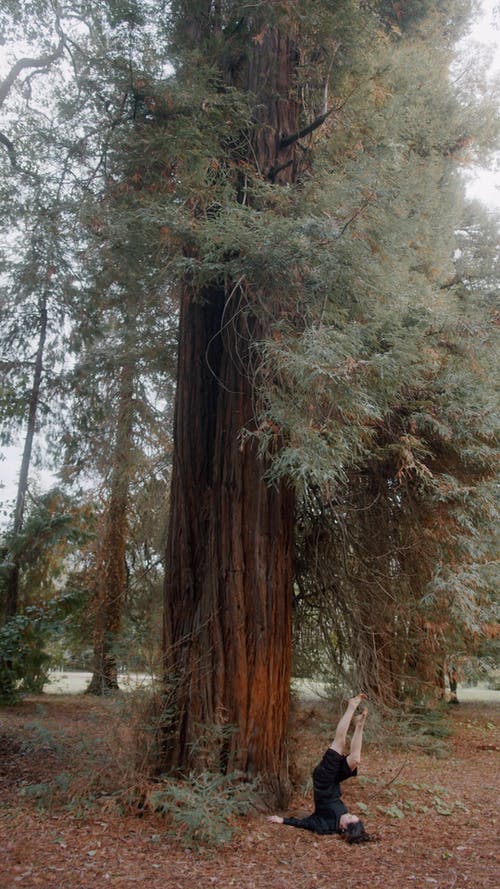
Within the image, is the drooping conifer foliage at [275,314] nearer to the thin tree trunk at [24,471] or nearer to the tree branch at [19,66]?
the tree branch at [19,66]

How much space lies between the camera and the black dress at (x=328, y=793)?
5762 millimetres

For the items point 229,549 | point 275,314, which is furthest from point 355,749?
point 275,314

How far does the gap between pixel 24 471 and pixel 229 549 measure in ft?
22.5

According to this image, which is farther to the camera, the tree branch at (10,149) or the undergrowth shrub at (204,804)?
the tree branch at (10,149)

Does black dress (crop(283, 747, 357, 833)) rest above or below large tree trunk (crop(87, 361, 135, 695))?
below

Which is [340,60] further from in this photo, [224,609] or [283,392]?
[224,609]

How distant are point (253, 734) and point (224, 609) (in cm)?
112

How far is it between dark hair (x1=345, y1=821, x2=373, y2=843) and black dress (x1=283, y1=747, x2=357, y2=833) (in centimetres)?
15

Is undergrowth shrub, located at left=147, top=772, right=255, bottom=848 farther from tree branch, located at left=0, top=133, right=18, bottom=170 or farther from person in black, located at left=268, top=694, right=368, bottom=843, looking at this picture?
tree branch, located at left=0, top=133, right=18, bottom=170

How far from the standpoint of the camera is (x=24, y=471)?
1246cm

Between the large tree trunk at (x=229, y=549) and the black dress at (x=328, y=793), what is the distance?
588mm

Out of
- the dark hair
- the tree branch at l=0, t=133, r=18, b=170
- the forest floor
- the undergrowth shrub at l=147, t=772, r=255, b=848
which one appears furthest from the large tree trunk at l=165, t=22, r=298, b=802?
the tree branch at l=0, t=133, r=18, b=170

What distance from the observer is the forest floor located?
4766 mm

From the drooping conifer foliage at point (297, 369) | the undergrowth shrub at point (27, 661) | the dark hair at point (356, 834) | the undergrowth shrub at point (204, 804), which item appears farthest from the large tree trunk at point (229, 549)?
the undergrowth shrub at point (27, 661)
